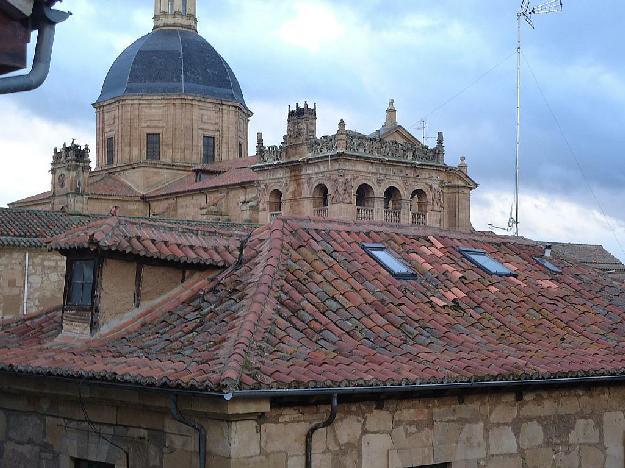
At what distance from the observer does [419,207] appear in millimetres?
47125

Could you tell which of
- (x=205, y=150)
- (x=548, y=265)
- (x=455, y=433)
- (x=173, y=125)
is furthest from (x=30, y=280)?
(x=205, y=150)

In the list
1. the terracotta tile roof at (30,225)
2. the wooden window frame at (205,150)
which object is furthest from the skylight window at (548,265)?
the wooden window frame at (205,150)

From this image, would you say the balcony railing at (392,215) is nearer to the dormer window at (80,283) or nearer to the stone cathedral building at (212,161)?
the stone cathedral building at (212,161)

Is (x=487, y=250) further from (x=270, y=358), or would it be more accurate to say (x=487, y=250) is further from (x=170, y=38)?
(x=170, y=38)

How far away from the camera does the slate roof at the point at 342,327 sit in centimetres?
785

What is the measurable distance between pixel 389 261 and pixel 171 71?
4515cm

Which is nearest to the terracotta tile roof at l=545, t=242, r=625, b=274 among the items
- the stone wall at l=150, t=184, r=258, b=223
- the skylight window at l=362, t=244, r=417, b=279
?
the stone wall at l=150, t=184, r=258, b=223

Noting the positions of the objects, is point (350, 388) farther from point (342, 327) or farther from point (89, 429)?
point (89, 429)

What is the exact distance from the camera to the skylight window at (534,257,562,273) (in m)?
12.6

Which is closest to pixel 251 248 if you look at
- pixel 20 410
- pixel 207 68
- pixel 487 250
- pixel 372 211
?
pixel 20 410

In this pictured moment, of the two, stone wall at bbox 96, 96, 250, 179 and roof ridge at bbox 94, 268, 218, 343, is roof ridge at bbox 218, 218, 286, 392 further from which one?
stone wall at bbox 96, 96, 250, 179

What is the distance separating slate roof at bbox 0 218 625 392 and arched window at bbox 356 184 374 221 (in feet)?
105

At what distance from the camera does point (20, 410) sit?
9594mm

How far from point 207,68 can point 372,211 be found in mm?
15799
